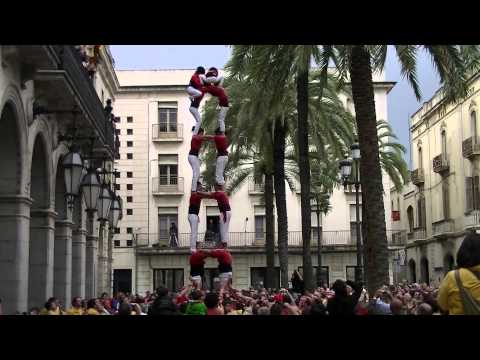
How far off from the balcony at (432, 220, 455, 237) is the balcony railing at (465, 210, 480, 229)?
3079mm

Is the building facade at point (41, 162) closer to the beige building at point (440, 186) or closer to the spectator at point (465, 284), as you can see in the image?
the spectator at point (465, 284)

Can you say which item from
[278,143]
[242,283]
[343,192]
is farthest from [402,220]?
[278,143]

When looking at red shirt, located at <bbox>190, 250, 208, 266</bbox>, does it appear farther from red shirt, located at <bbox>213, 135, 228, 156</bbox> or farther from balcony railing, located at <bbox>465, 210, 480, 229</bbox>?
balcony railing, located at <bbox>465, 210, 480, 229</bbox>

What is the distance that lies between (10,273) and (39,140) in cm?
415

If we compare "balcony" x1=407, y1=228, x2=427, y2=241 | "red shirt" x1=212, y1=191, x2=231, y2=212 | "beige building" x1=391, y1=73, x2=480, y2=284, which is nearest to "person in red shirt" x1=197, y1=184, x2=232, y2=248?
"red shirt" x1=212, y1=191, x2=231, y2=212

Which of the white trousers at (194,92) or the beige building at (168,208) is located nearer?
the white trousers at (194,92)

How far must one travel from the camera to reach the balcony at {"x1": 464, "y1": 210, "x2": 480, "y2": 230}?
141 ft

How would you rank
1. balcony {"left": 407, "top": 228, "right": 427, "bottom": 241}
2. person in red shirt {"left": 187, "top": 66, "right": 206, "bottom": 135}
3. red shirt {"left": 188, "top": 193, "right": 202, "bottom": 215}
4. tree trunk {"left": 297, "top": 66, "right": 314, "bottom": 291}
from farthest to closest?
balcony {"left": 407, "top": 228, "right": 427, "bottom": 241} → tree trunk {"left": 297, "top": 66, "right": 314, "bottom": 291} → red shirt {"left": 188, "top": 193, "right": 202, "bottom": 215} → person in red shirt {"left": 187, "top": 66, "right": 206, "bottom": 135}

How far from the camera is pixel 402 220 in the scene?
62375mm

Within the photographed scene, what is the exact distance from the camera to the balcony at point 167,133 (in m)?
52.5

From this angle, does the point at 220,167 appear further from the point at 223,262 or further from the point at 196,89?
the point at 223,262

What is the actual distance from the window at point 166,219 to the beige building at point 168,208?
0.07 metres

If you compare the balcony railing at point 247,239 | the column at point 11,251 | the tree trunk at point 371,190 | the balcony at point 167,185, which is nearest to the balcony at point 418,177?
the balcony railing at point 247,239
